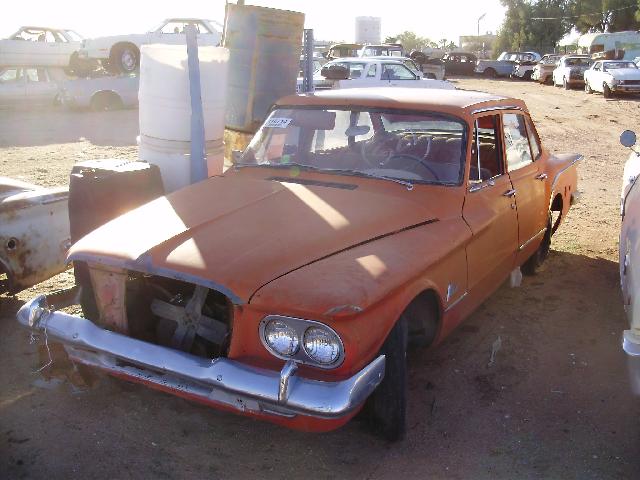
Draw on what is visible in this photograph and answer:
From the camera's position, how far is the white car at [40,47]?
1764 cm

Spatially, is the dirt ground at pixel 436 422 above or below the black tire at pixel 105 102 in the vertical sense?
below

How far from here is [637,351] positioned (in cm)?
273

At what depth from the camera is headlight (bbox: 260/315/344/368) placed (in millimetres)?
2582

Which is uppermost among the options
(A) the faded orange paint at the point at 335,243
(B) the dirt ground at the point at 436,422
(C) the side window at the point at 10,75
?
(C) the side window at the point at 10,75

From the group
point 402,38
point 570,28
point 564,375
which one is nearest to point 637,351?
point 564,375

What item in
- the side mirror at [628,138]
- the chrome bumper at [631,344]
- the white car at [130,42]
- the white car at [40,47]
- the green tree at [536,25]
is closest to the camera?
the chrome bumper at [631,344]

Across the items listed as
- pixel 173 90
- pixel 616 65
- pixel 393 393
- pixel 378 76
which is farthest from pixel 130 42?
pixel 393 393

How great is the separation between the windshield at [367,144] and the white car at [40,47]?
1607cm

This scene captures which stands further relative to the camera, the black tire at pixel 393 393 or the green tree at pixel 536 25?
the green tree at pixel 536 25

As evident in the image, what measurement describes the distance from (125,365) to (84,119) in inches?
563

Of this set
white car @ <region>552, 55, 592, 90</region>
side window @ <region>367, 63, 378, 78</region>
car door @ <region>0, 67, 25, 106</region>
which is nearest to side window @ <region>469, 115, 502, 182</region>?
side window @ <region>367, 63, 378, 78</region>

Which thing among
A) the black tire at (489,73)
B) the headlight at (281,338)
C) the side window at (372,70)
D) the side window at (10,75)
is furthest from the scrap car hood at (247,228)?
the black tire at (489,73)

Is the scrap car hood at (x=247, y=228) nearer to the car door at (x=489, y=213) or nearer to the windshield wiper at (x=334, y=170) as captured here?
the windshield wiper at (x=334, y=170)

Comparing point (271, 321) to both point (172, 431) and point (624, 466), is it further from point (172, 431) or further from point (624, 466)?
point (624, 466)
